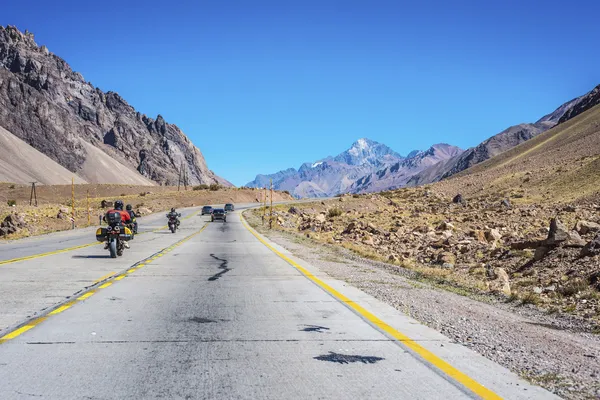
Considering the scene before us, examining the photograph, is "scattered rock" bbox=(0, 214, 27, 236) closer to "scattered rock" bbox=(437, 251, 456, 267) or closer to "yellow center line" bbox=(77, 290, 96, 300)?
"scattered rock" bbox=(437, 251, 456, 267)

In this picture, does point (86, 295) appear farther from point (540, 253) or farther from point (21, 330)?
point (540, 253)

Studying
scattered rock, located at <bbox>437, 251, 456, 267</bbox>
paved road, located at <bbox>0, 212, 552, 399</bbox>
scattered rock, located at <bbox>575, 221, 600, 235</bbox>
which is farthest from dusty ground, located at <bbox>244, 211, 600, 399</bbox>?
scattered rock, located at <bbox>575, 221, 600, 235</bbox>

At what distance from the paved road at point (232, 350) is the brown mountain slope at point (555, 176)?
1516 inches

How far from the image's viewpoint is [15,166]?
13412cm

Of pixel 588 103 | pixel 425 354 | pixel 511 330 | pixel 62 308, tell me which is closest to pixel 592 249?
pixel 511 330

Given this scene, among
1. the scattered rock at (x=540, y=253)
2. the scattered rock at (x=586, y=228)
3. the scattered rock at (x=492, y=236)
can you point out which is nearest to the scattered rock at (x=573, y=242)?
the scattered rock at (x=540, y=253)

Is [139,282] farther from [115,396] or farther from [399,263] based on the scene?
[399,263]

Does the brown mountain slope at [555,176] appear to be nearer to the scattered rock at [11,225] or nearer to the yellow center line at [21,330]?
the scattered rock at [11,225]

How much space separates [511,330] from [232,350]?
384cm

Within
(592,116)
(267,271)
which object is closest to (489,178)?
(592,116)

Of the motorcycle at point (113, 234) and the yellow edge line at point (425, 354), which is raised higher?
the motorcycle at point (113, 234)

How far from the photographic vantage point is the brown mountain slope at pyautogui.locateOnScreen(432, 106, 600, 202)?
47781 millimetres

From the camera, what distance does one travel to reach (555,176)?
56.4 m

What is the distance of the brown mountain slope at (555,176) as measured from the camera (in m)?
47.8
